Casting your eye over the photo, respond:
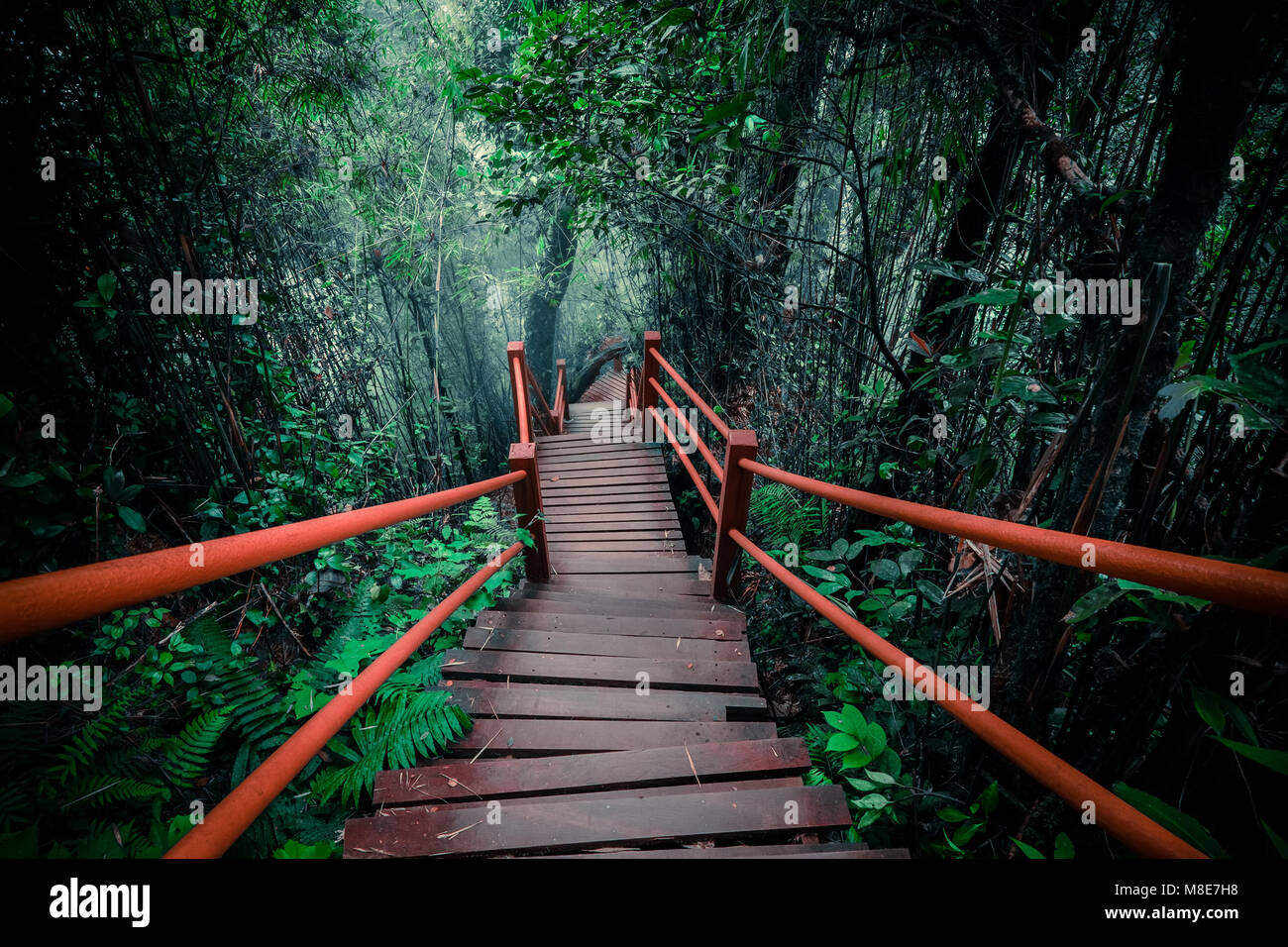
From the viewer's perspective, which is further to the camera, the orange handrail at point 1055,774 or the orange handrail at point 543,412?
the orange handrail at point 543,412

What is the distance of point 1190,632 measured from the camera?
86 cm

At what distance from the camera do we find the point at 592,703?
177 cm

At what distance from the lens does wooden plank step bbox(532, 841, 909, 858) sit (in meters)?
1.11

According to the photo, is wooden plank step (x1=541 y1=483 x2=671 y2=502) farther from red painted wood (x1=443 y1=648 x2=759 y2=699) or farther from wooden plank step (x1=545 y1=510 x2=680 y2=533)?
red painted wood (x1=443 y1=648 x2=759 y2=699)

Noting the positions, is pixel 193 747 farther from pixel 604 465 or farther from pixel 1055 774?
pixel 604 465

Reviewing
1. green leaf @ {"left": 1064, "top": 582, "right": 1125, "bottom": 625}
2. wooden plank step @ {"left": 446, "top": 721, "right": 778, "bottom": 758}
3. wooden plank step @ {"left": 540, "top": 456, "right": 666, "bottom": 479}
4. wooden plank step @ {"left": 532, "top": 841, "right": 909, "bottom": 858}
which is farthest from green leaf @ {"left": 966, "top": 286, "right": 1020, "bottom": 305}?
wooden plank step @ {"left": 540, "top": 456, "right": 666, "bottom": 479}

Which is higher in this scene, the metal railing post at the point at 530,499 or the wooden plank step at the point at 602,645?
the metal railing post at the point at 530,499

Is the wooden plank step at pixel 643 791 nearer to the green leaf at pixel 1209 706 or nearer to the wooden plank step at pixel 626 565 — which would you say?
the green leaf at pixel 1209 706

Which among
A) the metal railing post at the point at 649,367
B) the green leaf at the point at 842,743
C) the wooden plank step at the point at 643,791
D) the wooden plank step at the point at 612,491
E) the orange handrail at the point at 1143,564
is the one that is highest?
the metal railing post at the point at 649,367

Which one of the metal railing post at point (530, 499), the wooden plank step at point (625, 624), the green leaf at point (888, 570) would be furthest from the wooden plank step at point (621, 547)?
the green leaf at point (888, 570)

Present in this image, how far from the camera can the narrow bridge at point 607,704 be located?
0.64 meters

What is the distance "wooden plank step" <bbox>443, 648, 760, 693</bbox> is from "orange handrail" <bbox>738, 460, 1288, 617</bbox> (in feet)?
3.71
